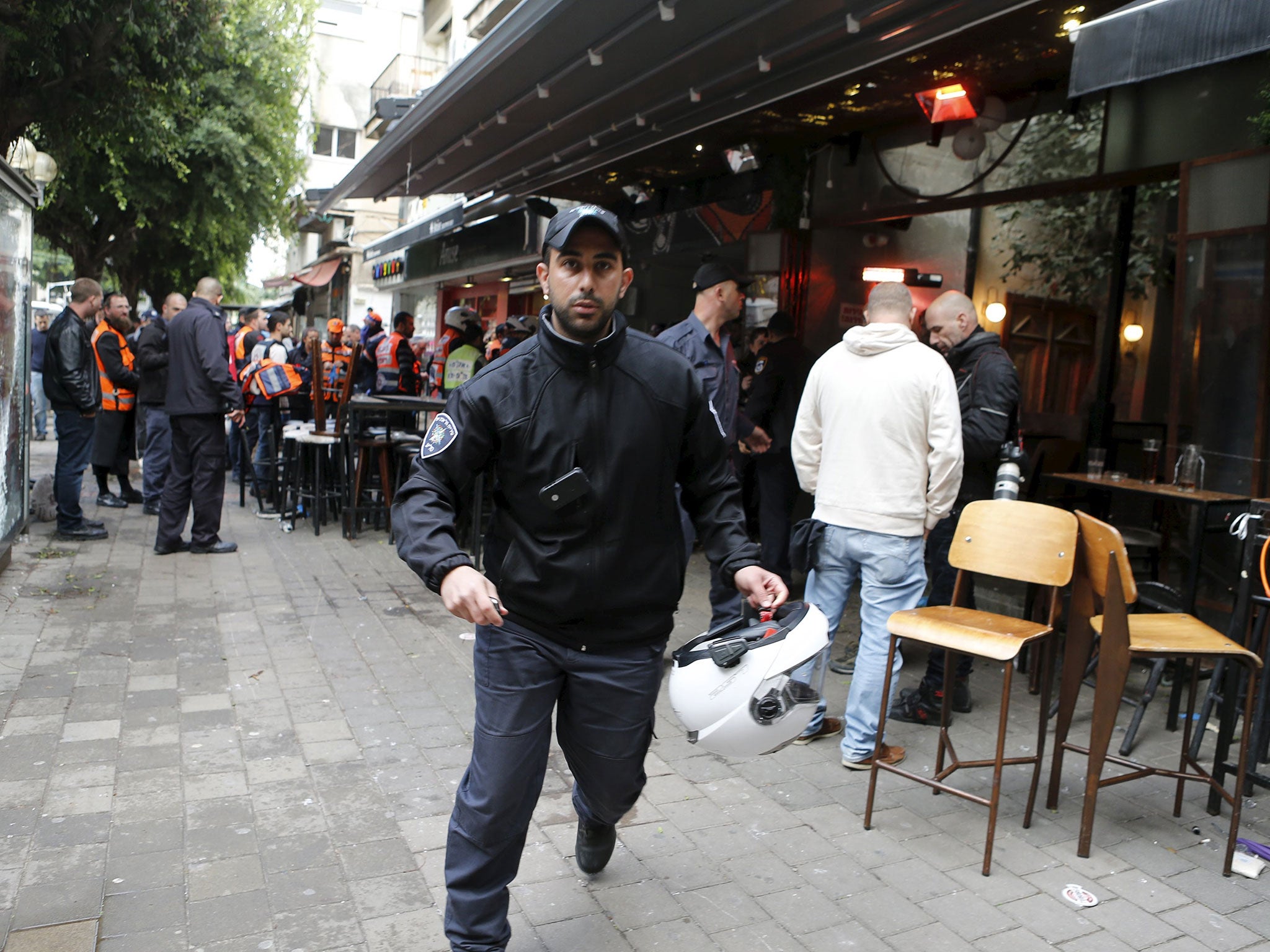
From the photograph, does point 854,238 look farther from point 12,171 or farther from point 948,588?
point 12,171

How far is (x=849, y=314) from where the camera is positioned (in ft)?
29.6

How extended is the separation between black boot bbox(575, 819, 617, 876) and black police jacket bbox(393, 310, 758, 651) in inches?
31.0

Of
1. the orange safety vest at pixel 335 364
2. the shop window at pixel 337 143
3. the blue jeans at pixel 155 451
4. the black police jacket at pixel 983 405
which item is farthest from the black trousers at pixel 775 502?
the shop window at pixel 337 143

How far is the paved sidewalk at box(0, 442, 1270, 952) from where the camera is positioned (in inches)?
114

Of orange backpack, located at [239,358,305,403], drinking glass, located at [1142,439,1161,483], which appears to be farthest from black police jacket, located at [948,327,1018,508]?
orange backpack, located at [239,358,305,403]

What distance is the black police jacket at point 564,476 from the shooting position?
2467 millimetres

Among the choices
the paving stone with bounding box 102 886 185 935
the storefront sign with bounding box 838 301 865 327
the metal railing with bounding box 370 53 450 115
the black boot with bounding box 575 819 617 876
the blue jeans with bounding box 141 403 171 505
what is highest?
the metal railing with bounding box 370 53 450 115

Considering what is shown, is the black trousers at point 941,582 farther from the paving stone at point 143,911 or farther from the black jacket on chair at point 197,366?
the black jacket on chair at point 197,366

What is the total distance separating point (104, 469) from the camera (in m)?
9.91

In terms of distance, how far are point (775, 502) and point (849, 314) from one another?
3.18 metres

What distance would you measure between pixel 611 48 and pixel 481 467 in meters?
4.36

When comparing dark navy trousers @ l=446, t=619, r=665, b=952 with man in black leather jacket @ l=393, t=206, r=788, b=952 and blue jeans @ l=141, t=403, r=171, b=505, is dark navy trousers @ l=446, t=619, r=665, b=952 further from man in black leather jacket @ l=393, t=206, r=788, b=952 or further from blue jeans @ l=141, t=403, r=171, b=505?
blue jeans @ l=141, t=403, r=171, b=505

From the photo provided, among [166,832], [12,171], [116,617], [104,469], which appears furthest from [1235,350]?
[104,469]

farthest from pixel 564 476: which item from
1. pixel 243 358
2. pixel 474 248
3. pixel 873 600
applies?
pixel 474 248
